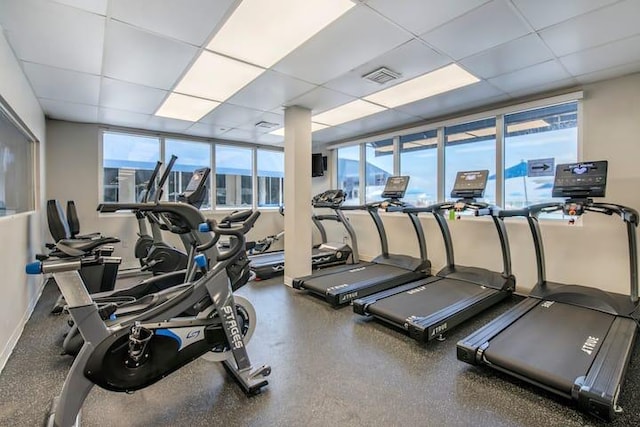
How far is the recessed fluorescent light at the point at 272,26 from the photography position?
215cm

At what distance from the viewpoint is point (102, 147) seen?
5336 mm

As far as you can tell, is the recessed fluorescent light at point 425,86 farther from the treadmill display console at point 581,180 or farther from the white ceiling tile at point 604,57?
the treadmill display console at point 581,180

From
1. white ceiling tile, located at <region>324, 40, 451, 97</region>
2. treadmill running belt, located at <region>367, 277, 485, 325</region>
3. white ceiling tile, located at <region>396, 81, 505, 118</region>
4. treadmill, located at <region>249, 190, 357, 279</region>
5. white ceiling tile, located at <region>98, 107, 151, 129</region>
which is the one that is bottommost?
treadmill running belt, located at <region>367, 277, 485, 325</region>

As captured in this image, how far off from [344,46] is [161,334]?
2.59 meters

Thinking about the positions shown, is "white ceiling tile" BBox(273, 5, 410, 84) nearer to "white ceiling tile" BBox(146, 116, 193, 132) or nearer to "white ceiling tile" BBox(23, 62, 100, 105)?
"white ceiling tile" BBox(23, 62, 100, 105)

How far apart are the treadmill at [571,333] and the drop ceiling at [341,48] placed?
1.15 m

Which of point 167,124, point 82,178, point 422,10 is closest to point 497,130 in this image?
point 422,10

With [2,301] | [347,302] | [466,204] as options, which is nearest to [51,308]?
[2,301]

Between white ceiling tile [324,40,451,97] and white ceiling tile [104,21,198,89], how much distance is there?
156 cm

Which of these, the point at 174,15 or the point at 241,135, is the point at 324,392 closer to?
the point at 174,15

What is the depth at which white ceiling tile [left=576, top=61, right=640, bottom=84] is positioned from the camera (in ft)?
10.2

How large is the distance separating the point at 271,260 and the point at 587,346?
4.20m

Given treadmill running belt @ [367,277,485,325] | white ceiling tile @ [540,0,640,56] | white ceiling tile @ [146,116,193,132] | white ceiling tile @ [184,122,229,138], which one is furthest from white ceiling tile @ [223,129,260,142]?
white ceiling tile @ [540,0,640,56]

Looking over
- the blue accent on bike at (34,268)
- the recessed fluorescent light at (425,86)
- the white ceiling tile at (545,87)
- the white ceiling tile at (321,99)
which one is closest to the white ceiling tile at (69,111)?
the white ceiling tile at (321,99)
